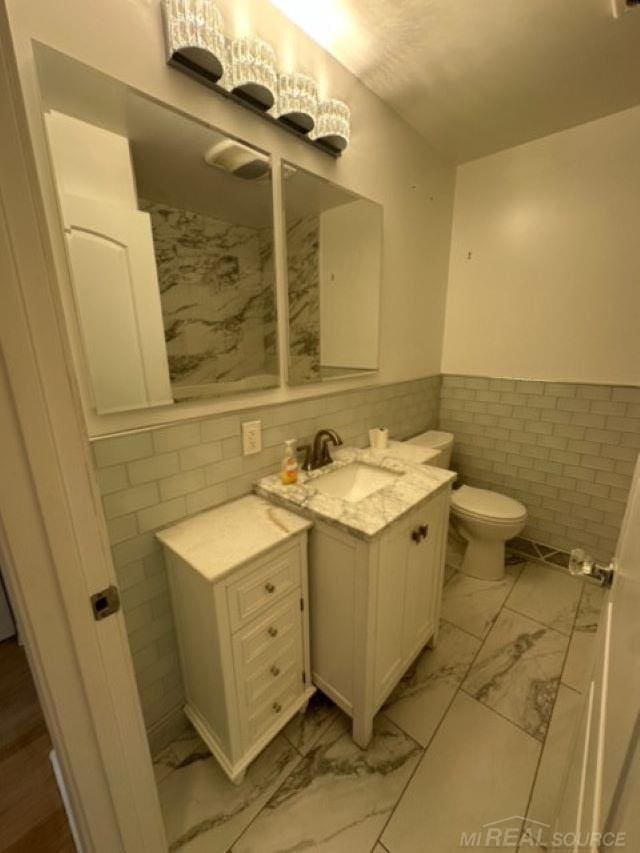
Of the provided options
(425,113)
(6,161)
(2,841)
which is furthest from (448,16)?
(2,841)

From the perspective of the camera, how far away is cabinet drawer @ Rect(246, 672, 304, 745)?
1.12 metres

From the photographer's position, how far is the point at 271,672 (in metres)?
1.15

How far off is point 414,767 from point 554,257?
2560mm

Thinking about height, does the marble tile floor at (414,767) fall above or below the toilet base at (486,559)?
below

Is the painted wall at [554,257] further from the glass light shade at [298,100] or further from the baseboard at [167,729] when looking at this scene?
the baseboard at [167,729]

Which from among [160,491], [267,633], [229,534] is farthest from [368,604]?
[160,491]

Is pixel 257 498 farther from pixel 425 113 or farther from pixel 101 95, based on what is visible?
pixel 425 113

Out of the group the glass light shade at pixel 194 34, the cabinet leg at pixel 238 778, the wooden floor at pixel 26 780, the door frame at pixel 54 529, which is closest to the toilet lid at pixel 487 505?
the cabinet leg at pixel 238 778

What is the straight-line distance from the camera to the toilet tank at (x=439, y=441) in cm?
223

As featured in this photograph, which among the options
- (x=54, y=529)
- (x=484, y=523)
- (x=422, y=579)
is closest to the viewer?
(x=54, y=529)

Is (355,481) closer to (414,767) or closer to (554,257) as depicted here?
(414,767)

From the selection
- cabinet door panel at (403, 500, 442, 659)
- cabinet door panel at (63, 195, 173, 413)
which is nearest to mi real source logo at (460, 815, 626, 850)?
cabinet door panel at (403, 500, 442, 659)

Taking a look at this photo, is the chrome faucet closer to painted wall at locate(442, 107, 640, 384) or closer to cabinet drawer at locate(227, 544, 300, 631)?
cabinet drawer at locate(227, 544, 300, 631)

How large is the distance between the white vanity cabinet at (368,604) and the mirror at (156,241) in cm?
72
